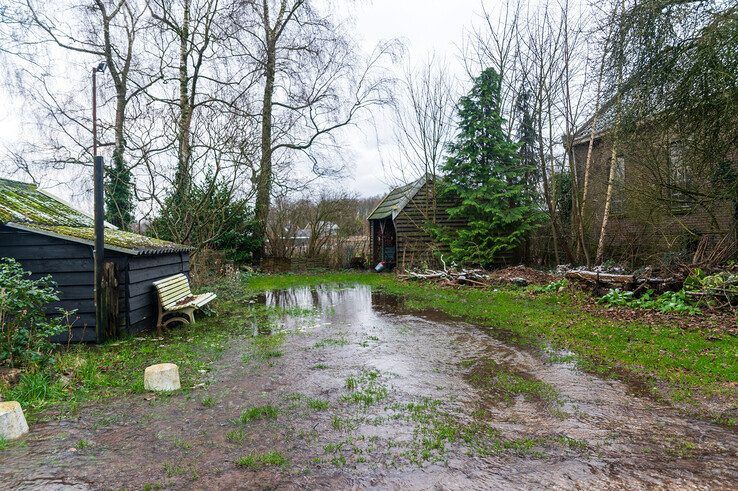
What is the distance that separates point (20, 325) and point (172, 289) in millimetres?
3768

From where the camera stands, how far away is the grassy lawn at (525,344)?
4.54m

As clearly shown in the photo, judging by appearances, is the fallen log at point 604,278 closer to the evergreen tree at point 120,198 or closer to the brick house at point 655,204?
the brick house at point 655,204

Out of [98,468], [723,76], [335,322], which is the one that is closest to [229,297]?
[335,322]

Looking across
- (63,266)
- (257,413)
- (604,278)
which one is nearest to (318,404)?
(257,413)

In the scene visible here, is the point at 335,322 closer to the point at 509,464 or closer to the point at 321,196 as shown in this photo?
the point at 509,464

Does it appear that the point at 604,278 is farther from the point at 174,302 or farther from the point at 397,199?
the point at 397,199

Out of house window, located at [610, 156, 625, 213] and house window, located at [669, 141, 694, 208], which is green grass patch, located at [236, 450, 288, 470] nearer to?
house window, located at [669, 141, 694, 208]

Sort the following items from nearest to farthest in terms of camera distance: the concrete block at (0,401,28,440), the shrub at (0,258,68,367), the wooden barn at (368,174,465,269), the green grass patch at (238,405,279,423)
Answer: the concrete block at (0,401,28,440)
the green grass patch at (238,405,279,423)
the shrub at (0,258,68,367)
the wooden barn at (368,174,465,269)

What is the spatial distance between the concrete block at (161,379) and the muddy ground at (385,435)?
245 mm

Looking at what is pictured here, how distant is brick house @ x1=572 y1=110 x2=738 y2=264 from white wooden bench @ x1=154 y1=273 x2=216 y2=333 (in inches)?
396

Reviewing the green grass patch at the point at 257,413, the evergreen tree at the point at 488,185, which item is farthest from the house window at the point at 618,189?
the green grass patch at the point at 257,413

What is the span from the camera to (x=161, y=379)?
4.78 m

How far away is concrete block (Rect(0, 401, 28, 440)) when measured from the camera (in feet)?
11.6

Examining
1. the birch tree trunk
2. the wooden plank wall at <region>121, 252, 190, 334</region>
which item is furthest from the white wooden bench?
the birch tree trunk
